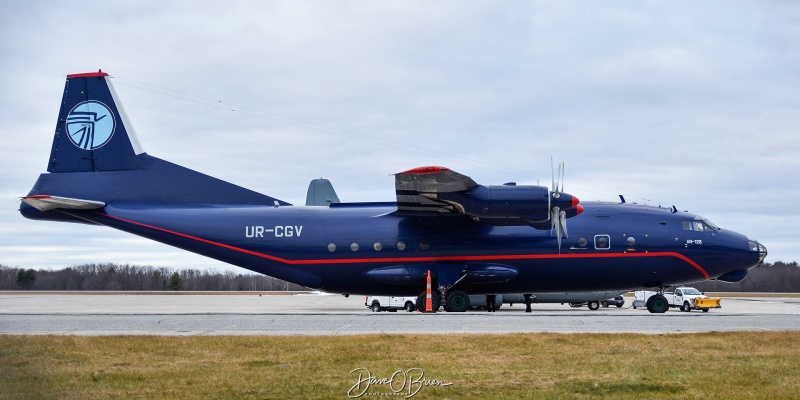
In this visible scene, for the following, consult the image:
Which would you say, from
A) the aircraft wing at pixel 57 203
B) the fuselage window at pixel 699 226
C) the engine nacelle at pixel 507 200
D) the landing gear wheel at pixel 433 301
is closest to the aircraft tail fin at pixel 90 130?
the aircraft wing at pixel 57 203

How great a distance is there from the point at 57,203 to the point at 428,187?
13683 millimetres

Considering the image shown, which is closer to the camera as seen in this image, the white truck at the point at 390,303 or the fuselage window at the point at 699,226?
the fuselage window at the point at 699,226

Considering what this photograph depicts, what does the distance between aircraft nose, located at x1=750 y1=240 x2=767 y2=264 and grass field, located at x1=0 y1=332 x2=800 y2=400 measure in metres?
13.0

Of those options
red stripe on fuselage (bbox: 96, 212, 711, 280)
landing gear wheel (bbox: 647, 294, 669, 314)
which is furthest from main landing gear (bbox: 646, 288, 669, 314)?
red stripe on fuselage (bbox: 96, 212, 711, 280)

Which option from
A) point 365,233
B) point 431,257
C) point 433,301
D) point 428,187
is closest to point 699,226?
point 431,257

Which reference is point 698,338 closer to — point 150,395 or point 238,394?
point 238,394

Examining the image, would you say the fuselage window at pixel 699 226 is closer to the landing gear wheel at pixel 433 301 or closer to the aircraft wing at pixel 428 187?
the aircraft wing at pixel 428 187

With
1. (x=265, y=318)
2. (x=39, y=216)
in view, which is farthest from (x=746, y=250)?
(x=39, y=216)

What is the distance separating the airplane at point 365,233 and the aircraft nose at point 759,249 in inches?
2.3

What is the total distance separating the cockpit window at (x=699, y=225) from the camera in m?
27.9

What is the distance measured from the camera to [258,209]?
28.5 m

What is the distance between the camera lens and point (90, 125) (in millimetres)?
28594

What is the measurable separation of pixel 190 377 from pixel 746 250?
23.7 m

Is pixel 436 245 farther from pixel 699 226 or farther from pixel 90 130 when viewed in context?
pixel 90 130
